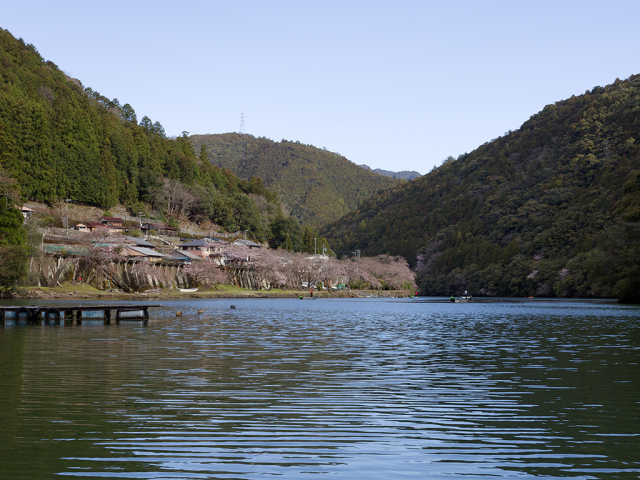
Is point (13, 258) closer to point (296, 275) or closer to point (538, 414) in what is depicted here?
point (538, 414)

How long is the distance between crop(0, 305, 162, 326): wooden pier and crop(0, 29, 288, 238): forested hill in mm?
36124

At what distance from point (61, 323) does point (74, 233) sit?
57.6 meters

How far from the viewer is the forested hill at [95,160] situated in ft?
297

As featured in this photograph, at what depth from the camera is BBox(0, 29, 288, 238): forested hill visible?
90.6 meters

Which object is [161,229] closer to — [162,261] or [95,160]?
[95,160]

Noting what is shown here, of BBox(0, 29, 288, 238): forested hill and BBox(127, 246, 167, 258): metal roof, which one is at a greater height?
BBox(0, 29, 288, 238): forested hill

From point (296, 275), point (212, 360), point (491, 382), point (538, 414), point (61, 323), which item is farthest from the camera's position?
point (296, 275)

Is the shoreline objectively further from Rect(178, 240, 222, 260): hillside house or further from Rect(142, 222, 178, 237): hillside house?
Rect(142, 222, 178, 237): hillside house

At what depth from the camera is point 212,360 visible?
19.2 metres

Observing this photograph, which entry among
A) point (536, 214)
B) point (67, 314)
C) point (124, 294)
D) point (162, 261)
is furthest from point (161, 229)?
point (67, 314)

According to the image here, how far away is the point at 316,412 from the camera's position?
11172 mm

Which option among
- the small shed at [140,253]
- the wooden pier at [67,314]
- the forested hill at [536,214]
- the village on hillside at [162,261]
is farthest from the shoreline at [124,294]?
the forested hill at [536,214]

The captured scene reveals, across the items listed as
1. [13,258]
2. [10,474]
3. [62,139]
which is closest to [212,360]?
[10,474]

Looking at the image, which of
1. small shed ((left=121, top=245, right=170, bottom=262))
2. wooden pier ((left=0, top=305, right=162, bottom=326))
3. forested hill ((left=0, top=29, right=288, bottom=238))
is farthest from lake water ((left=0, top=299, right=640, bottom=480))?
small shed ((left=121, top=245, right=170, bottom=262))
